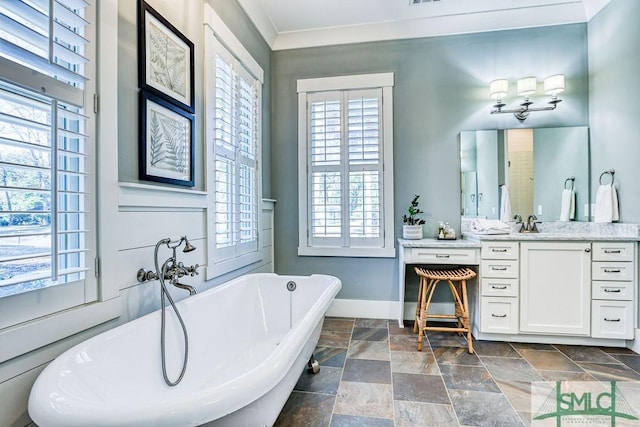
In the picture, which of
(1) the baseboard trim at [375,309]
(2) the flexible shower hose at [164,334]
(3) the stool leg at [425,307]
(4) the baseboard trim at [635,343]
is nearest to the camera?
(2) the flexible shower hose at [164,334]

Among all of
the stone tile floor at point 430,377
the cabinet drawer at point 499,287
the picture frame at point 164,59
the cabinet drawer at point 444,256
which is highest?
the picture frame at point 164,59

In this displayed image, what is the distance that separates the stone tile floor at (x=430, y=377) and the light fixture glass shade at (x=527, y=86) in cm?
230

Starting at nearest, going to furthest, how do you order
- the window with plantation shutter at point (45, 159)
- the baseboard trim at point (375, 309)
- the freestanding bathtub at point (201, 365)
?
the freestanding bathtub at point (201, 365) → the window with plantation shutter at point (45, 159) → the baseboard trim at point (375, 309)

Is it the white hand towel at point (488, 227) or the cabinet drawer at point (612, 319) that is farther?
the white hand towel at point (488, 227)

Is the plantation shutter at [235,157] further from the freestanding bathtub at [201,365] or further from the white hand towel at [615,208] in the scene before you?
the white hand towel at [615,208]

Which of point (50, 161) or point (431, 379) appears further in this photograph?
point (431, 379)

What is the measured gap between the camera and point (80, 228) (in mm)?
1291

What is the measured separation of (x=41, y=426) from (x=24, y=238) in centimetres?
60

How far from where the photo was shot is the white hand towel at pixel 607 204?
265 cm

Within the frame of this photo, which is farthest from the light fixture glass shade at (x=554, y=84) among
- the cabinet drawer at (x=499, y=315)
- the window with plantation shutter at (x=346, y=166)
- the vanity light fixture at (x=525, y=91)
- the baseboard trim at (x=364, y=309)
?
the baseboard trim at (x=364, y=309)

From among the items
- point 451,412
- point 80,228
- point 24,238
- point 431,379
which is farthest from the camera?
point 431,379

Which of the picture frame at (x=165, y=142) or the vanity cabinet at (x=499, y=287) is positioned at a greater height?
the picture frame at (x=165, y=142)

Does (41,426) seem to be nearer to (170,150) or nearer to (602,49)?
(170,150)

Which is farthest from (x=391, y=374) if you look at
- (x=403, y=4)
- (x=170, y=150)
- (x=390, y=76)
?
(x=403, y=4)
